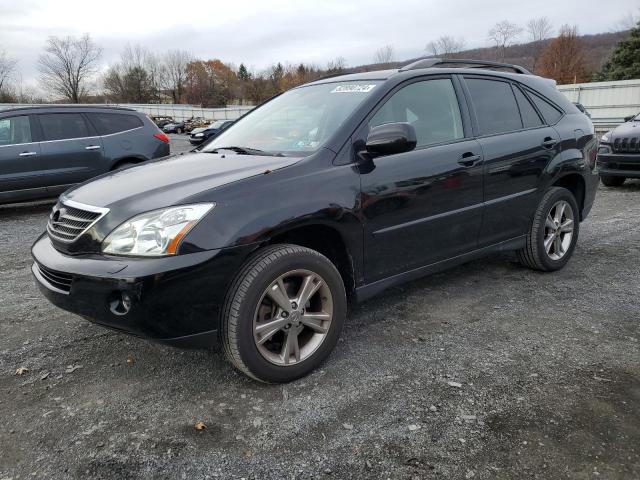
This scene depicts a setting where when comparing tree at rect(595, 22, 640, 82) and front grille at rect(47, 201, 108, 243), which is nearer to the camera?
front grille at rect(47, 201, 108, 243)

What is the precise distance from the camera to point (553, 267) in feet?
14.9

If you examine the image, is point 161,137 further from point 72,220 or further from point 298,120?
point 72,220

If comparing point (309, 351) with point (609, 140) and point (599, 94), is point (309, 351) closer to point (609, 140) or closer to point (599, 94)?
point (609, 140)

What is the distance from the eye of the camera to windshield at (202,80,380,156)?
3.22 metres

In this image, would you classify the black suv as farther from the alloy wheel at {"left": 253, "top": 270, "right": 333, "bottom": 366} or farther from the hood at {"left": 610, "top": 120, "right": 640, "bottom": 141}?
the hood at {"left": 610, "top": 120, "right": 640, "bottom": 141}

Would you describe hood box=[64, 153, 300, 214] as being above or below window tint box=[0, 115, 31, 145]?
below

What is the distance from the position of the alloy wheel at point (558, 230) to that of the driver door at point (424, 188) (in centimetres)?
108

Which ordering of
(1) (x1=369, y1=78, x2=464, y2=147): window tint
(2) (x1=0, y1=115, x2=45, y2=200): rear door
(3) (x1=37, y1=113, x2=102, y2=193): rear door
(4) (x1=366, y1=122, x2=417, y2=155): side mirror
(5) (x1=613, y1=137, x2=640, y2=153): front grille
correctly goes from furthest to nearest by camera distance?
(5) (x1=613, y1=137, x2=640, y2=153): front grille, (3) (x1=37, y1=113, x2=102, y2=193): rear door, (2) (x1=0, y1=115, x2=45, y2=200): rear door, (1) (x1=369, y1=78, x2=464, y2=147): window tint, (4) (x1=366, y1=122, x2=417, y2=155): side mirror

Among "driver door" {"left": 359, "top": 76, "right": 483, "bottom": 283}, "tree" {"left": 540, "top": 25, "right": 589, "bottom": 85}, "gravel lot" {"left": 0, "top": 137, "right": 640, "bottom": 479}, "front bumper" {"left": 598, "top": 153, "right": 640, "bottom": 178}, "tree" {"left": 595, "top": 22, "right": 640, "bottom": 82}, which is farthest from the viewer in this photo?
"tree" {"left": 540, "top": 25, "right": 589, "bottom": 85}

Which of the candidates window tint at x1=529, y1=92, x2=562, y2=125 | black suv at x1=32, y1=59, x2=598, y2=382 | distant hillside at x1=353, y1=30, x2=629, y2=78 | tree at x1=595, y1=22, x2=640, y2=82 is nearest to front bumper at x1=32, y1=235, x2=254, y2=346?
black suv at x1=32, y1=59, x2=598, y2=382

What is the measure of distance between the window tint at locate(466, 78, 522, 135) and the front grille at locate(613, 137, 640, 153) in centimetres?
557

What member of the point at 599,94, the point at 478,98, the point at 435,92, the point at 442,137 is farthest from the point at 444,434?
the point at 599,94

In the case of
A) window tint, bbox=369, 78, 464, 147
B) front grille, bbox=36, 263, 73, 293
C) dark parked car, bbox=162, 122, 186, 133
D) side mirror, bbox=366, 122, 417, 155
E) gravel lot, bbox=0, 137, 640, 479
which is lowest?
gravel lot, bbox=0, 137, 640, 479

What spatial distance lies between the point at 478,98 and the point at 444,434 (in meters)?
2.66
